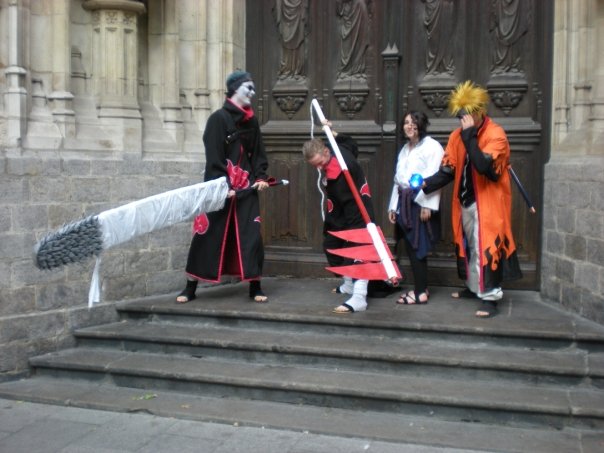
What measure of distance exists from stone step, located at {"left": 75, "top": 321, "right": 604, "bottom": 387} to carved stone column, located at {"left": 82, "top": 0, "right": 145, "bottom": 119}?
194cm

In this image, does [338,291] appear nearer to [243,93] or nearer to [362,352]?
[362,352]

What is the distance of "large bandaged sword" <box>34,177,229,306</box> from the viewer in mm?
4375

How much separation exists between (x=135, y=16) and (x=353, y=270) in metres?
3.03

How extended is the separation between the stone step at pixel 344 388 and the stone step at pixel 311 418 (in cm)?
6

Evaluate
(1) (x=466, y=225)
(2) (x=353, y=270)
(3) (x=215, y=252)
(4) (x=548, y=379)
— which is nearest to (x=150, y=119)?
(3) (x=215, y=252)

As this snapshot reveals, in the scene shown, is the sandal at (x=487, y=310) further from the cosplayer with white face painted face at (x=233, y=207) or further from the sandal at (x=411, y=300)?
the cosplayer with white face painted face at (x=233, y=207)

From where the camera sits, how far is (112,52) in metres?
6.72

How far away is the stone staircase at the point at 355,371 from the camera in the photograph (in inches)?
187

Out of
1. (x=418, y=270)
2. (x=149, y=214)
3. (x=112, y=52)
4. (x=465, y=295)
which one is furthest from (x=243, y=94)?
(x=465, y=295)

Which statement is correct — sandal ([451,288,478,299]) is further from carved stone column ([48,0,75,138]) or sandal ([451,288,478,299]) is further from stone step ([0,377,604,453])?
carved stone column ([48,0,75,138])

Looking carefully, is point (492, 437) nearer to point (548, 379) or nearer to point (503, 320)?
point (548, 379)

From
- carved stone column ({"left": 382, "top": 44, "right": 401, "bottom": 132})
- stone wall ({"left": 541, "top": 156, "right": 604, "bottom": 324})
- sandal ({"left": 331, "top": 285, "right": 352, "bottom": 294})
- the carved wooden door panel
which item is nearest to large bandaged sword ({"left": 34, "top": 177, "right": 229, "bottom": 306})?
sandal ({"left": 331, "top": 285, "right": 352, "bottom": 294})

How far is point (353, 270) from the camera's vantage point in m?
5.88

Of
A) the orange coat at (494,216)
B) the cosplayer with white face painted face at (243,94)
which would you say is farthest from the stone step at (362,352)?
the cosplayer with white face painted face at (243,94)
